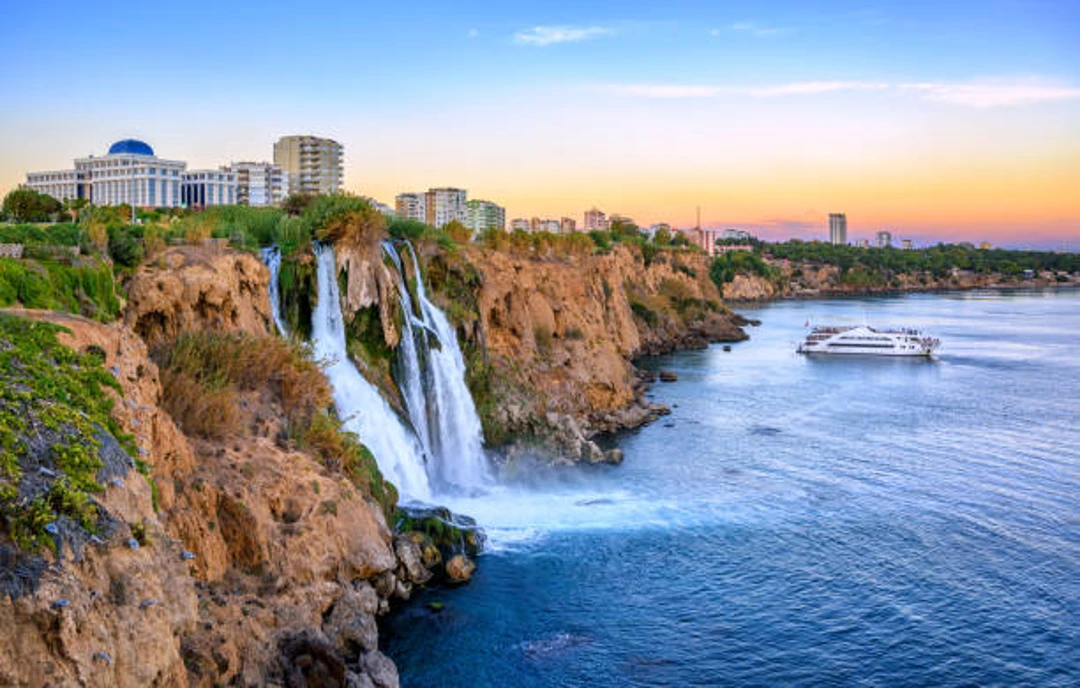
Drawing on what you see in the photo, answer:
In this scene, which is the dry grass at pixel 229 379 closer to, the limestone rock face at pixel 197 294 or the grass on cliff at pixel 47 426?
the limestone rock face at pixel 197 294

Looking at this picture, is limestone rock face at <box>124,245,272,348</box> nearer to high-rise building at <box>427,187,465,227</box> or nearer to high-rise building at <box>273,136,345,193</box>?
high-rise building at <box>273,136,345,193</box>

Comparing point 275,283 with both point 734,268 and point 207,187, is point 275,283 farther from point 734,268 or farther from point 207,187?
point 734,268

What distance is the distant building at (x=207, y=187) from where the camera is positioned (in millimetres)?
93938

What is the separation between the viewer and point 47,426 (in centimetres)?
1071

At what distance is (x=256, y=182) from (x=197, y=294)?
86.1m

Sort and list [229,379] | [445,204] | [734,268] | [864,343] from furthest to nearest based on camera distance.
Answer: [445,204] < [734,268] < [864,343] < [229,379]

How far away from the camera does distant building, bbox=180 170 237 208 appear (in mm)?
93938

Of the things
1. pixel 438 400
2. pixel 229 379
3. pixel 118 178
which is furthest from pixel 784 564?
pixel 118 178

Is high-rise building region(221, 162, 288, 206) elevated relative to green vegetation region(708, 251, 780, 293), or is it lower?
elevated

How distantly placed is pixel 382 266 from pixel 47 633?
19996 mm

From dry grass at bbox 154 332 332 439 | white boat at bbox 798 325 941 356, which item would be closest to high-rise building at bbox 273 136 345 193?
white boat at bbox 798 325 941 356

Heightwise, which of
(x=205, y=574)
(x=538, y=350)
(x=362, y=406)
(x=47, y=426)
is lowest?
(x=205, y=574)

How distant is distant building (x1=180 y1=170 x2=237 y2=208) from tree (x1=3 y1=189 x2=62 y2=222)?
6587 cm

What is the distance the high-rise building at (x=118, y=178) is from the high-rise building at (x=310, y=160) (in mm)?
33702
